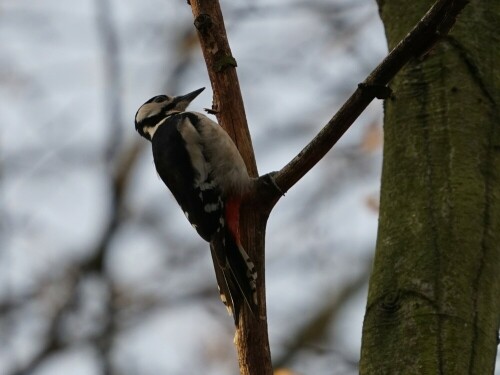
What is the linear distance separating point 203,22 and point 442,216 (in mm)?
1258

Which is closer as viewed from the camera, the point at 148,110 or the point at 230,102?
the point at 230,102

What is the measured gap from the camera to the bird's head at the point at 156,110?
5.02 m

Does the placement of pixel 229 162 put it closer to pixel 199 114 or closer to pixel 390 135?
pixel 199 114

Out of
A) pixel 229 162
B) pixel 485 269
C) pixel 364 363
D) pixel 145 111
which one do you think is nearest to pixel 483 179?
pixel 485 269

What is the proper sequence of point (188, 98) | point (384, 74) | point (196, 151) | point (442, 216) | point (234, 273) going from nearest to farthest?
point (384, 74) < point (442, 216) < point (234, 273) < point (196, 151) < point (188, 98)

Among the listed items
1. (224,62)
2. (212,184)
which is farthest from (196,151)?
(224,62)

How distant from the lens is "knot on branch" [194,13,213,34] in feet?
10.5

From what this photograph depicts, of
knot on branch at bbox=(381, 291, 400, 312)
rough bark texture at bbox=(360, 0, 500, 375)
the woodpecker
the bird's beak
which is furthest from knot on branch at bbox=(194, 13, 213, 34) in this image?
the bird's beak

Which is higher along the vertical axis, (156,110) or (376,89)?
(156,110)

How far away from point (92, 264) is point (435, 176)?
170 inches

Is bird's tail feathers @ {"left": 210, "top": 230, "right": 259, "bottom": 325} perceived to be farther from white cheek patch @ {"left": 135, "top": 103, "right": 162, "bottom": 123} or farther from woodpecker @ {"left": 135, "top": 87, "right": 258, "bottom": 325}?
white cheek patch @ {"left": 135, "top": 103, "right": 162, "bottom": 123}

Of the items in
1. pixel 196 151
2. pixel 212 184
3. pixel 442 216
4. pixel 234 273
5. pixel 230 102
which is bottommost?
pixel 442 216

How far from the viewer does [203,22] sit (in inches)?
126

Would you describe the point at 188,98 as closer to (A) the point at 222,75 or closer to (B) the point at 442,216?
(A) the point at 222,75
